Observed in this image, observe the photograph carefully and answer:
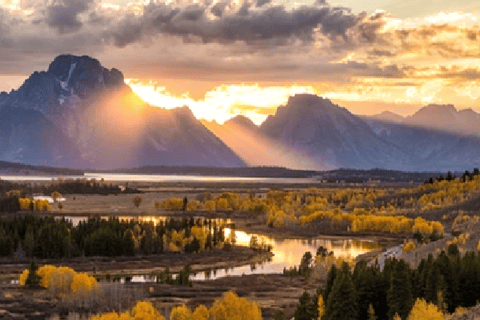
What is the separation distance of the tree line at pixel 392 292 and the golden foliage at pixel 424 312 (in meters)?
0.45

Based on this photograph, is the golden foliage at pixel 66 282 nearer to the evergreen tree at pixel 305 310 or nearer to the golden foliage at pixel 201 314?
the golden foliage at pixel 201 314

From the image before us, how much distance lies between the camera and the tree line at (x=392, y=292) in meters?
64.0

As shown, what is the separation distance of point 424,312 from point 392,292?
3032 millimetres

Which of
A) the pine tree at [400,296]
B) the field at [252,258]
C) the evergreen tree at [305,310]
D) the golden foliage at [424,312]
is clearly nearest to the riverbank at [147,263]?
the field at [252,258]

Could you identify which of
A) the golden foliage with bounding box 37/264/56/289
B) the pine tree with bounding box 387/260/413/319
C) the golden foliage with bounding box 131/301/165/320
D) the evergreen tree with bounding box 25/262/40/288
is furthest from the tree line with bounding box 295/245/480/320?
the evergreen tree with bounding box 25/262/40/288

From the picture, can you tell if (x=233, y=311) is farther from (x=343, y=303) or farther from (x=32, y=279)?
(x=32, y=279)

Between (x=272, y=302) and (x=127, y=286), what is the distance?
16796mm

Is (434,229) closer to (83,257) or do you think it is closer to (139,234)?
(139,234)

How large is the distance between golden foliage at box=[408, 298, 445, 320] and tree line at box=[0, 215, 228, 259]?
2290 inches

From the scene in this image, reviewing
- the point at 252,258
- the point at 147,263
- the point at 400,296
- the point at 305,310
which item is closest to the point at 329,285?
the point at 305,310

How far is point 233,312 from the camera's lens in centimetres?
6419

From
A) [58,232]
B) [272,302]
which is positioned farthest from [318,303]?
[58,232]

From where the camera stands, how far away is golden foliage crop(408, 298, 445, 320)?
207ft

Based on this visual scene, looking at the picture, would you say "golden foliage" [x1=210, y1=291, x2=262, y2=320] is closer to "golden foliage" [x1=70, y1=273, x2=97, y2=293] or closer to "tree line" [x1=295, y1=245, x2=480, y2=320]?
"tree line" [x1=295, y1=245, x2=480, y2=320]
